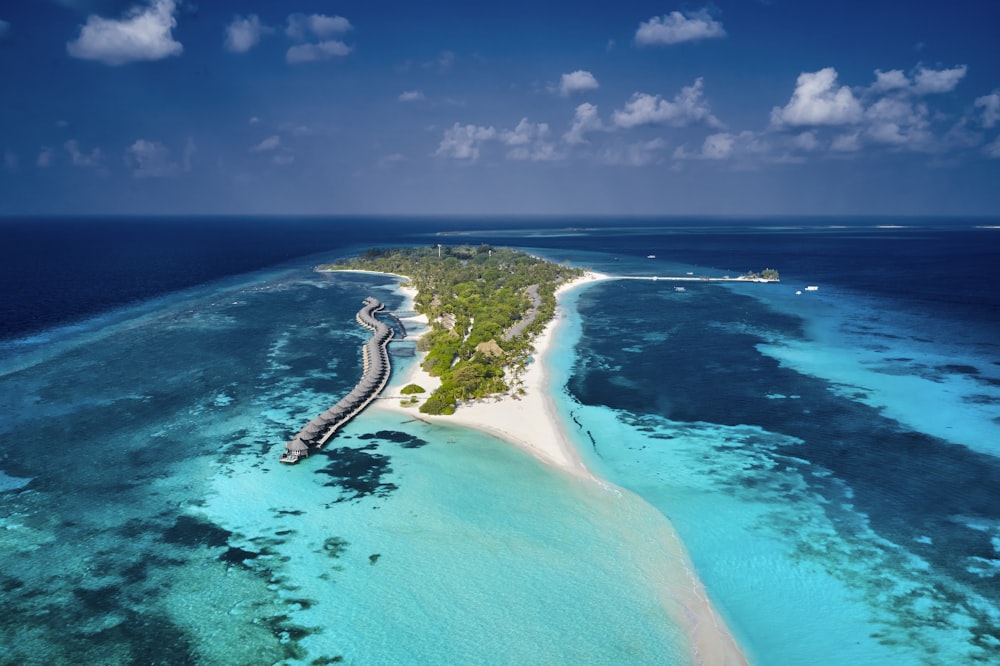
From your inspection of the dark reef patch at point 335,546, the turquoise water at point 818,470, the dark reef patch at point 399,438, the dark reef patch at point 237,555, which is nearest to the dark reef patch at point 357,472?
the dark reef patch at point 399,438

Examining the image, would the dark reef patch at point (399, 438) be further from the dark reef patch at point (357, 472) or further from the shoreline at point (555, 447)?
the shoreline at point (555, 447)

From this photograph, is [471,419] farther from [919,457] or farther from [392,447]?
[919,457]

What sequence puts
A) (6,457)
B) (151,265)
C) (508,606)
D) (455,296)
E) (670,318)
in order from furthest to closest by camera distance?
(151,265)
(455,296)
(670,318)
(6,457)
(508,606)

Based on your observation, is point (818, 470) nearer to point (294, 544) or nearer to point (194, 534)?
point (294, 544)

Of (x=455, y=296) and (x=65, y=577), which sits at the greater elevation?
(x=455, y=296)

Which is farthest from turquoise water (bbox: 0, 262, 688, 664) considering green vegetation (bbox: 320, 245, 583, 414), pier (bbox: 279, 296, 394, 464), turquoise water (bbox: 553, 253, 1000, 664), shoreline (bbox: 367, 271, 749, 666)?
green vegetation (bbox: 320, 245, 583, 414)

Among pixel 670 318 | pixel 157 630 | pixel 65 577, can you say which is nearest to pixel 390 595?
pixel 157 630

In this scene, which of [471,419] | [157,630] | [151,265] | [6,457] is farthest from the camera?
[151,265]

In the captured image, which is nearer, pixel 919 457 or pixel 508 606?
pixel 508 606
